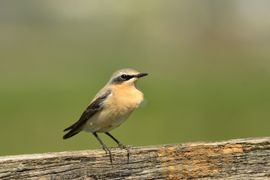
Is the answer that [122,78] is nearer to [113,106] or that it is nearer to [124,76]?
[124,76]

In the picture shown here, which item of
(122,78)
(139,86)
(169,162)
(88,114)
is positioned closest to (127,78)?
(122,78)

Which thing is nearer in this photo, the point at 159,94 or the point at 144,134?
the point at 144,134

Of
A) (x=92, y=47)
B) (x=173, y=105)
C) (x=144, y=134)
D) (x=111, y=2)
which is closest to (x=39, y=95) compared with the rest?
(x=173, y=105)

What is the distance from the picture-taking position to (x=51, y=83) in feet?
81.6

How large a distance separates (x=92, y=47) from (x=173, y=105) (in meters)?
34.8

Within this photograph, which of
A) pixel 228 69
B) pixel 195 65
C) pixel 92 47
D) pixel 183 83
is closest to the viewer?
pixel 183 83

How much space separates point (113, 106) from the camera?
5.98m

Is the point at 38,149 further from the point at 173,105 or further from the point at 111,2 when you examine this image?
the point at 111,2

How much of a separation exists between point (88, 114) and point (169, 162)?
2.25 metres

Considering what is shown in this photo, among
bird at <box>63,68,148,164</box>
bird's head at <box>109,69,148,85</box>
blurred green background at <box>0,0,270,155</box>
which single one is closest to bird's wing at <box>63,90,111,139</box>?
bird at <box>63,68,148,164</box>

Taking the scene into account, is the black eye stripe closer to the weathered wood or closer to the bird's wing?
the bird's wing

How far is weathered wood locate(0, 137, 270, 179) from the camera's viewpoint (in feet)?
12.1

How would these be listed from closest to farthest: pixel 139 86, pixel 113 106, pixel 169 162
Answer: pixel 169 162 < pixel 113 106 < pixel 139 86

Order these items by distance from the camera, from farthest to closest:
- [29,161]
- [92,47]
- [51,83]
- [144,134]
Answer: [92,47] → [51,83] → [144,134] → [29,161]
